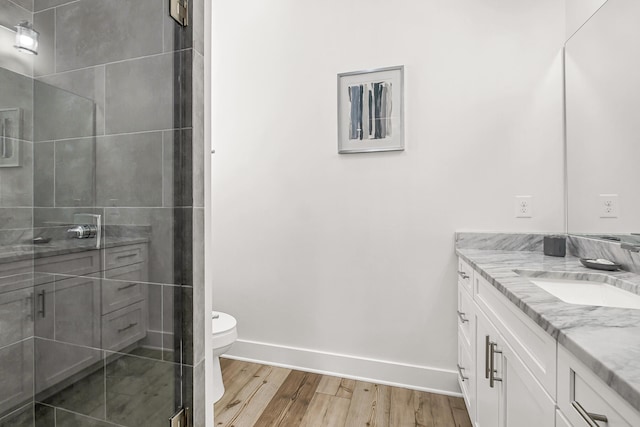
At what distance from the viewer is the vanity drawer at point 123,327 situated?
1.05 metres

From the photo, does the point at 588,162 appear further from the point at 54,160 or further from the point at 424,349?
the point at 54,160

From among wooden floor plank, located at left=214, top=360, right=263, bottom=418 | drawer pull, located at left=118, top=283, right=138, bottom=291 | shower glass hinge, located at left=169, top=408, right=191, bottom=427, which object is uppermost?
drawer pull, located at left=118, top=283, right=138, bottom=291

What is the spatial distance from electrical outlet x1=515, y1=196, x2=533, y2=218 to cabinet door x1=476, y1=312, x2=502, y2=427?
784 millimetres

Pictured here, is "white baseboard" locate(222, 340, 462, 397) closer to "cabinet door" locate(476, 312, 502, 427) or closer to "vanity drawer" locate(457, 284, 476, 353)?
"vanity drawer" locate(457, 284, 476, 353)

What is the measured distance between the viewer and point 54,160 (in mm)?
1089

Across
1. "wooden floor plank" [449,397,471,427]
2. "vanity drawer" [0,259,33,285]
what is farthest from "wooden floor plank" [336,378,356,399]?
"vanity drawer" [0,259,33,285]

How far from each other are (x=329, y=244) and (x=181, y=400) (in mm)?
1259

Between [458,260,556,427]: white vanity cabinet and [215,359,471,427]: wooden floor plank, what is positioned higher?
[458,260,556,427]: white vanity cabinet

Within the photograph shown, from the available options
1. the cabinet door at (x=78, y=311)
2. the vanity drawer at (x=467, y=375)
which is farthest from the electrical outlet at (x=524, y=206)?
the cabinet door at (x=78, y=311)

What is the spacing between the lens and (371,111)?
200 centimetres

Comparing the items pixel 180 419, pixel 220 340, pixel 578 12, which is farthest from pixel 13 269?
pixel 578 12

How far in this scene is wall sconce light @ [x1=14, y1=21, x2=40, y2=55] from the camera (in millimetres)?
1082

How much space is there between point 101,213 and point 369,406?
1620 millimetres

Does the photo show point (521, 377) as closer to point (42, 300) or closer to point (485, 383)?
point (485, 383)
